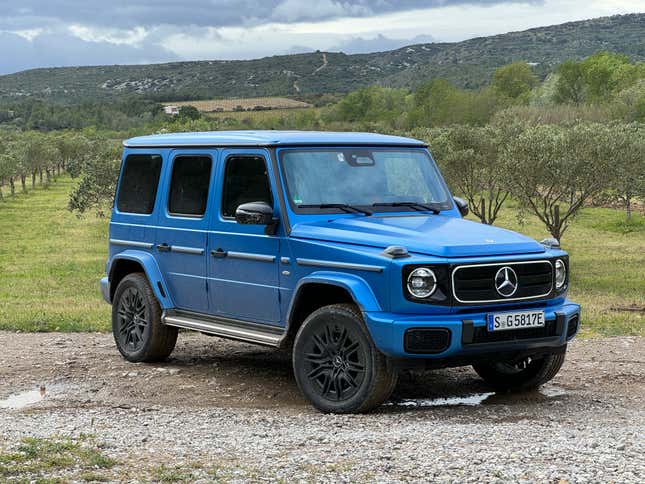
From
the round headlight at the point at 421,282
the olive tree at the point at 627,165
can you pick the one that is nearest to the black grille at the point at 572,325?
the round headlight at the point at 421,282

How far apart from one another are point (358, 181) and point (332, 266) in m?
1.15

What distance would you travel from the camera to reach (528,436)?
20.6 feet

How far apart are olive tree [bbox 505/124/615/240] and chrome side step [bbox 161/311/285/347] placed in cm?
2183

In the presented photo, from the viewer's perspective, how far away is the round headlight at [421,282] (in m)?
7.04

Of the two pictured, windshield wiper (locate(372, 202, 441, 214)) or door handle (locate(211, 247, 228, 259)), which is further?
door handle (locate(211, 247, 228, 259))

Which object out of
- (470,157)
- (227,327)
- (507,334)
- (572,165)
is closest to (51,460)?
(227,327)

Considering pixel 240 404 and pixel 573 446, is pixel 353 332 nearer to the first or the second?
pixel 240 404

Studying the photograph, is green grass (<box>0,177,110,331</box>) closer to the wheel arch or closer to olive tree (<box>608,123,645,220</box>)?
the wheel arch

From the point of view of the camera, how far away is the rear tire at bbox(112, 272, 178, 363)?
9695 millimetres

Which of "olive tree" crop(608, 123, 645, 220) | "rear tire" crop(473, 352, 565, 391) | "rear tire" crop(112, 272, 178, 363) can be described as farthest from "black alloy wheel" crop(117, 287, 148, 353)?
"olive tree" crop(608, 123, 645, 220)

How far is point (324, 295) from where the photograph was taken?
7.90 metres

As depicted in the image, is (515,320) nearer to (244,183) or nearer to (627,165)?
(244,183)

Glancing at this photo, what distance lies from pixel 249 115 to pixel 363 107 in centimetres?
2385

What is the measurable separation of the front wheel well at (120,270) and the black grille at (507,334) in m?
4.26
